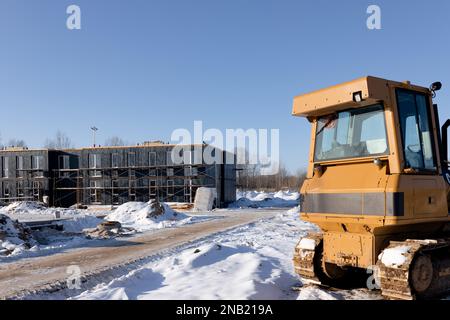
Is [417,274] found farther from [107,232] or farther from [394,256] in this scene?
[107,232]

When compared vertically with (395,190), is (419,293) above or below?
below

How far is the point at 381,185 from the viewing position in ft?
21.0

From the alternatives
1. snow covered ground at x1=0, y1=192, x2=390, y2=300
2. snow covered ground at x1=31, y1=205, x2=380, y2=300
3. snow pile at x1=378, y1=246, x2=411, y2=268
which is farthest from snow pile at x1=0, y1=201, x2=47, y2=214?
snow pile at x1=378, y1=246, x2=411, y2=268

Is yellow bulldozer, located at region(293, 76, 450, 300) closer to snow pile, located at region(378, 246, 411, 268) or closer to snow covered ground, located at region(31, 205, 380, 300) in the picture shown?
snow pile, located at region(378, 246, 411, 268)

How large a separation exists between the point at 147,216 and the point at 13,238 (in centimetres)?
A: 1156

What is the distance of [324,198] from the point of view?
23.9ft

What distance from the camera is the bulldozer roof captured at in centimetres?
653

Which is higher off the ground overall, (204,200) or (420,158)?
(420,158)

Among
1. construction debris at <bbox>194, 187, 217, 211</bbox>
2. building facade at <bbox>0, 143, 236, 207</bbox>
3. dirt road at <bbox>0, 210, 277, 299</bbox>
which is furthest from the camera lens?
building facade at <bbox>0, 143, 236, 207</bbox>

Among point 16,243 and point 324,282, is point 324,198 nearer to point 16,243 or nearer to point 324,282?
point 324,282

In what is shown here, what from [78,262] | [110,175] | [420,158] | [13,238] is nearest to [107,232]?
[13,238]

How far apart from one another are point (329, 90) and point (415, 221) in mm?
2473

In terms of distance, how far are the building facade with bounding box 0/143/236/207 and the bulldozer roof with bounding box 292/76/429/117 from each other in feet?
120
